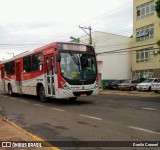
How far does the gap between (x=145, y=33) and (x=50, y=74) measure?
30.6 meters

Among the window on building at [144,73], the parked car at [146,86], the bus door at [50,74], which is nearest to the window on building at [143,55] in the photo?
the window on building at [144,73]

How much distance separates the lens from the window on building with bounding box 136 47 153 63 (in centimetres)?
4278

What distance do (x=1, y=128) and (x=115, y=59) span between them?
4325 centimetres

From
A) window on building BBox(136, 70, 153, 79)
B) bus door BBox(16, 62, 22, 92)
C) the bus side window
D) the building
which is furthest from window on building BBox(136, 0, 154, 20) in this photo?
the bus side window

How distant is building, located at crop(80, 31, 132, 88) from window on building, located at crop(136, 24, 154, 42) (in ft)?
17.7

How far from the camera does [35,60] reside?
17.6m

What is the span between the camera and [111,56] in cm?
5000

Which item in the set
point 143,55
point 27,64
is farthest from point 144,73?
point 27,64

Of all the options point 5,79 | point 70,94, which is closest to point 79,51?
point 70,94

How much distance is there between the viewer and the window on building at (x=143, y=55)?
4278 cm

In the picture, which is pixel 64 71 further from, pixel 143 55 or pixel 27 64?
pixel 143 55

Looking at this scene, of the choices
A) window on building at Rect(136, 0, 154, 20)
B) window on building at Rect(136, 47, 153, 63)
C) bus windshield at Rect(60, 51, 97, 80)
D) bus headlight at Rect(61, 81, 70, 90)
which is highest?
window on building at Rect(136, 0, 154, 20)

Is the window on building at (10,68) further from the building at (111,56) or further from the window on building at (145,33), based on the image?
the building at (111,56)

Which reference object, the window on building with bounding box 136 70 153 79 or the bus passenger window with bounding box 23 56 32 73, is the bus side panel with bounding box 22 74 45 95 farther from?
the window on building with bounding box 136 70 153 79
